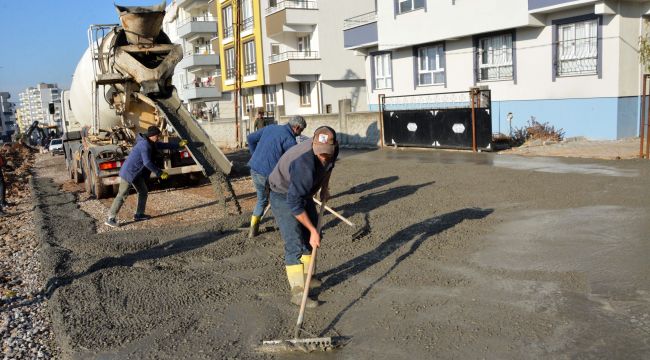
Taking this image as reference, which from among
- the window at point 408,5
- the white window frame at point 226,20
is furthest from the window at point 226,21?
the window at point 408,5

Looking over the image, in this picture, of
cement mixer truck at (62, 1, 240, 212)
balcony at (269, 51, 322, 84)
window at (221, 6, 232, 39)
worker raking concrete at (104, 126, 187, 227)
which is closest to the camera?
worker raking concrete at (104, 126, 187, 227)

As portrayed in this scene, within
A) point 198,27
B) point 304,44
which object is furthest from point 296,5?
point 198,27

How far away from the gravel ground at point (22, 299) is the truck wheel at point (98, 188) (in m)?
1.84

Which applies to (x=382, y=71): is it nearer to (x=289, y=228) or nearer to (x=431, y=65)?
(x=431, y=65)

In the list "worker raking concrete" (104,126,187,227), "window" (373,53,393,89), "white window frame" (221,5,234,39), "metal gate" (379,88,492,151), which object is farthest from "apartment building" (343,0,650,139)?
"white window frame" (221,5,234,39)

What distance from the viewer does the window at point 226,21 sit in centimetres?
4070

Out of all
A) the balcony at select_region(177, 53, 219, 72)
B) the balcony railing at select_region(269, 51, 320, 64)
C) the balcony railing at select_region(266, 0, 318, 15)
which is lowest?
the balcony railing at select_region(269, 51, 320, 64)

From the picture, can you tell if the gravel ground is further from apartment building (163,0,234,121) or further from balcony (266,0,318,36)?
apartment building (163,0,234,121)

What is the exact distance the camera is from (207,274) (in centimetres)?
643

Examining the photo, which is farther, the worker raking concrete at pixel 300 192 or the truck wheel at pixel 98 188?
the truck wheel at pixel 98 188

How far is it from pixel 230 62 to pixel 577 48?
28583mm

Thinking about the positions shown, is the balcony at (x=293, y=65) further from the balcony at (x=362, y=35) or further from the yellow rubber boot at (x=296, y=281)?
the yellow rubber boot at (x=296, y=281)

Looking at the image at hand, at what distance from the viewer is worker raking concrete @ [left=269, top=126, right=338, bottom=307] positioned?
478 cm

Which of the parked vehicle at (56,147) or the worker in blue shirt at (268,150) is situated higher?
the worker in blue shirt at (268,150)
